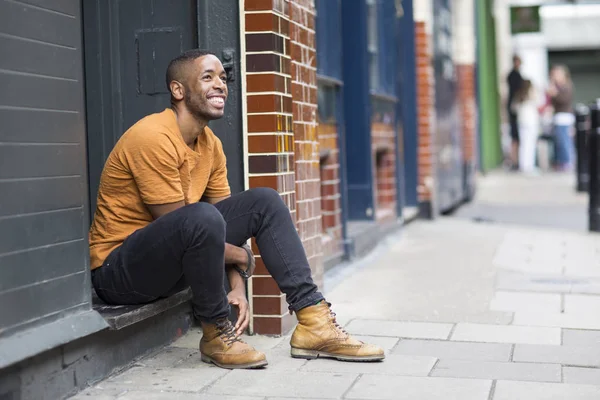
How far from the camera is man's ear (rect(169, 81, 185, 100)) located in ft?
14.3

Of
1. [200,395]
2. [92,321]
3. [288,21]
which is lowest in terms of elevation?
[200,395]

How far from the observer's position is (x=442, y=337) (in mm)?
5000

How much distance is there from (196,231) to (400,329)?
61.7 inches

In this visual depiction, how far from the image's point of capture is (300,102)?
5.64m

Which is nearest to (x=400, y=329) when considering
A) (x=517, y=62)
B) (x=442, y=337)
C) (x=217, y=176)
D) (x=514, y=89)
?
(x=442, y=337)

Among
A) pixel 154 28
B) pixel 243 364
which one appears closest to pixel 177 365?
pixel 243 364

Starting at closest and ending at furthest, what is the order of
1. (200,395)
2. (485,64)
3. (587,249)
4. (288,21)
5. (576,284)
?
(200,395) < (288,21) < (576,284) < (587,249) < (485,64)

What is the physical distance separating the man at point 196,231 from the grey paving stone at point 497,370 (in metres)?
0.30

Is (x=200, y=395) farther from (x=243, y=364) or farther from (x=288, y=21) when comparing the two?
(x=288, y=21)

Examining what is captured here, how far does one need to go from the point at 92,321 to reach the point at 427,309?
234 centimetres

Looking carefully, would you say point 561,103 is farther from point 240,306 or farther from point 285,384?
point 285,384

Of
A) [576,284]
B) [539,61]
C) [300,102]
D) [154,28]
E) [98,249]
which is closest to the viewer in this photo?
[98,249]

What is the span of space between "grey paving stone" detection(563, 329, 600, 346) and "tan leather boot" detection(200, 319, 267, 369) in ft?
4.91

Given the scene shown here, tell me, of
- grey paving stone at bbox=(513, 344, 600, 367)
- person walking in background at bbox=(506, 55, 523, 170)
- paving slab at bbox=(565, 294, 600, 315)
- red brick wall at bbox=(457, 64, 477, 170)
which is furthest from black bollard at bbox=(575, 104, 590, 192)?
grey paving stone at bbox=(513, 344, 600, 367)
